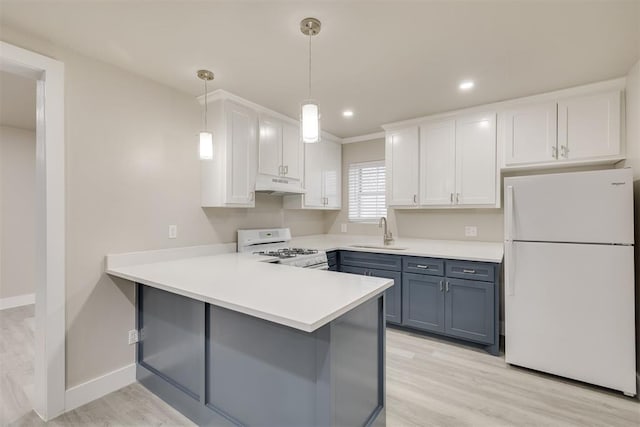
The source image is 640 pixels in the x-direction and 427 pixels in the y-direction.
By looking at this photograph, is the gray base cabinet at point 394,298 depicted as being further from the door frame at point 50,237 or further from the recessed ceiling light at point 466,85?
the door frame at point 50,237

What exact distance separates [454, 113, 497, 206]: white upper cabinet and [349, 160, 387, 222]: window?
113 centimetres

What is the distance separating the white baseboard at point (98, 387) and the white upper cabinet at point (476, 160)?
342cm

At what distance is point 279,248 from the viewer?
11.3ft

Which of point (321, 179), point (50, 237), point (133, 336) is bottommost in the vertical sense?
point (133, 336)

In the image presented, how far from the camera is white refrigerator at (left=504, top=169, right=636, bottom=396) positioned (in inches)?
82.0

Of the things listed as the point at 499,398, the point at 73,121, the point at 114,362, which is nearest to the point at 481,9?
the point at 499,398

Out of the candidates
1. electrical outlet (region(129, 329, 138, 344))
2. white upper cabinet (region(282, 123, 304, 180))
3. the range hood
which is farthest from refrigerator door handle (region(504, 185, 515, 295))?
electrical outlet (region(129, 329, 138, 344))

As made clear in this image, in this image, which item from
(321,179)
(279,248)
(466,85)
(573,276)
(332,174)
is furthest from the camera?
(332,174)

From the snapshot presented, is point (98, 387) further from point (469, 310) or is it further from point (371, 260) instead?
point (469, 310)

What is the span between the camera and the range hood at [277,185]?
3.05 meters

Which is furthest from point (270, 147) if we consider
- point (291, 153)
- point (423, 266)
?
point (423, 266)

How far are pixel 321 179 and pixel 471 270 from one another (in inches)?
82.9

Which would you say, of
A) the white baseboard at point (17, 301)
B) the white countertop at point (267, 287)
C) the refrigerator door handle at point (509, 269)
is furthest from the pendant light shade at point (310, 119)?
the white baseboard at point (17, 301)

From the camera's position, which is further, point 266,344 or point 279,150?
point 279,150
